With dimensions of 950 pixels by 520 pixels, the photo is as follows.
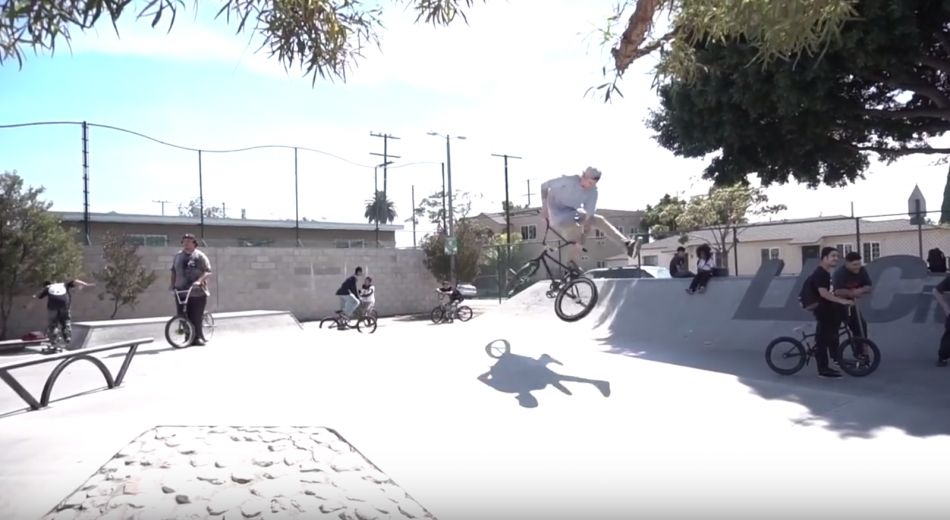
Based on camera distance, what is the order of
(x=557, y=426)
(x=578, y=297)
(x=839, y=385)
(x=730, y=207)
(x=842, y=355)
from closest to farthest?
(x=557, y=426), (x=839, y=385), (x=842, y=355), (x=578, y=297), (x=730, y=207)

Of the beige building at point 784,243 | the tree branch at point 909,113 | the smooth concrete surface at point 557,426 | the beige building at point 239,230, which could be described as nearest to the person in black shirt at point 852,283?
the smooth concrete surface at point 557,426

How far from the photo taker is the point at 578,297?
9898 mm

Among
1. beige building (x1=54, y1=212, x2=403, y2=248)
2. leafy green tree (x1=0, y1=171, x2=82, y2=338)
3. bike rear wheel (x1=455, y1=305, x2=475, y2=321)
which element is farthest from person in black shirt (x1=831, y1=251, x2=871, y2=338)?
beige building (x1=54, y1=212, x2=403, y2=248)

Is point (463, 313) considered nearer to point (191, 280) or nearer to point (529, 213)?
point (191, 280)

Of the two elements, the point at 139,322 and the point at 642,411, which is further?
the point at 139,322

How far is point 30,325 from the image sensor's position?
19.0 metres

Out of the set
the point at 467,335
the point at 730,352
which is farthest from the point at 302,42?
the point at 730,352

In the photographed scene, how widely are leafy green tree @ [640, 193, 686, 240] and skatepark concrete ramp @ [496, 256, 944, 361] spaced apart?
2169cm

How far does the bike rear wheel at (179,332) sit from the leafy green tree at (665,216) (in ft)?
87.8

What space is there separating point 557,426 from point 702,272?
7.42 meters

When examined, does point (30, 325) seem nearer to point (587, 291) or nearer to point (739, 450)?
point (587, 291)

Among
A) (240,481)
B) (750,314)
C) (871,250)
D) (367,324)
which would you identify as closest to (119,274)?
(367,324)

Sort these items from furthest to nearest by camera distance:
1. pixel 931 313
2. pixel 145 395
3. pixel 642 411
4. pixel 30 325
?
pixel 30 325, pixel 931 313, pixel 145 395, pixel 642 411

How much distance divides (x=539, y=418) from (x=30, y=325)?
18500mm
